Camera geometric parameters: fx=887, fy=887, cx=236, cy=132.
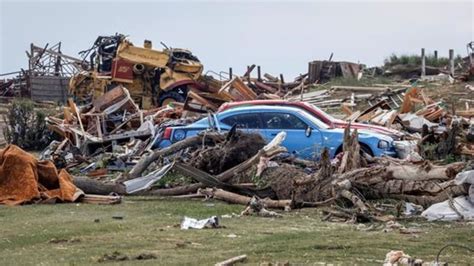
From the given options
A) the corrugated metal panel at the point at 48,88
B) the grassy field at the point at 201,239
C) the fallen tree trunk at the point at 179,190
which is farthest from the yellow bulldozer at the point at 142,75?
the grassy field at the point at 201,239

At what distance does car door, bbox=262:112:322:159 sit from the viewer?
Result: 1930 centimetres

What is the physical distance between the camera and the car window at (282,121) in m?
19.8

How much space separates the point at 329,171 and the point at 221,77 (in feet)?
79.6

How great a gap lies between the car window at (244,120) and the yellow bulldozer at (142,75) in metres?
14.5

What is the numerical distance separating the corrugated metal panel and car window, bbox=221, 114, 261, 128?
87.4ft

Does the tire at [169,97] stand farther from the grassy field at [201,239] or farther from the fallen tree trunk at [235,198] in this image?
the grassy field at [201,239]

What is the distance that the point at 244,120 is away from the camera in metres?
20.3

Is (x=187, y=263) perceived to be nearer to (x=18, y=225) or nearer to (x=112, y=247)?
(x=112, y=247)

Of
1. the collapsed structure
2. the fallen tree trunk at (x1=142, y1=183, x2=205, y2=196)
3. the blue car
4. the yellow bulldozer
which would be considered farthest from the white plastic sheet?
the yellow bulldozer

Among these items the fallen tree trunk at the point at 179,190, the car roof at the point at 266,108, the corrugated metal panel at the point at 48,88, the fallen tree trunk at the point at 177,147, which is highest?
the corrugated metal panel at the point at 48,88

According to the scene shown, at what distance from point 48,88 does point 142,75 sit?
12.1m

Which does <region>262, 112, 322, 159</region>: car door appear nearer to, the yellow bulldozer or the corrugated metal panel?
the yellow bulldozer

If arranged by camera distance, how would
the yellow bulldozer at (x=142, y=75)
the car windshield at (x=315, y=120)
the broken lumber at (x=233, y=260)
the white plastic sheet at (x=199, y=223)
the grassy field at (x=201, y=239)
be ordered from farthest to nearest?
the yellow bulldozer at (x=142, y=75), the car windshield at (x=315, y=120), the white plastic sheet at (x=199, y=223), the grassy field at (x=201, y=239), the broken lumber at (x=233, y=260)

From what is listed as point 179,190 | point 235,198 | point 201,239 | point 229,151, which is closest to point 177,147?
point 229,151
